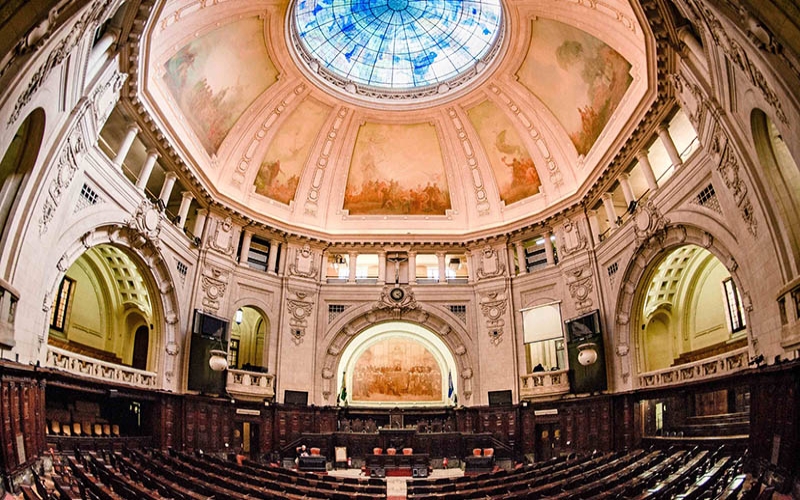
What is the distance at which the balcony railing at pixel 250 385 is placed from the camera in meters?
25.1

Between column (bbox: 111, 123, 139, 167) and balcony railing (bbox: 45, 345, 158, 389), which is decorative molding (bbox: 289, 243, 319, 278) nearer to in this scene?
balcony railing (bbox: 45, 345, 158, 389)

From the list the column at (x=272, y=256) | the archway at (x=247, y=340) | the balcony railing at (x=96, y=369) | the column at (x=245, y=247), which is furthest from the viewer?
the archway at (x=247, y=340)

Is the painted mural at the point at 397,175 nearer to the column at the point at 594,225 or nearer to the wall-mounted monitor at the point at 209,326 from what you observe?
the column at the point at 594,225

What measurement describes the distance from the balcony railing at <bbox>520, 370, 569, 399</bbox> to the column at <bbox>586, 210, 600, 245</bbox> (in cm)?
681

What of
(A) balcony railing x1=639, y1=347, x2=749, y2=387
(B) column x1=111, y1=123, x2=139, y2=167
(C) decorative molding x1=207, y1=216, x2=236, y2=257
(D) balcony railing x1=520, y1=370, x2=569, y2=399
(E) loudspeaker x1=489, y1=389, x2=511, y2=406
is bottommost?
(E) loudspeaker x1=489, y1=389, x2=511, y2=406

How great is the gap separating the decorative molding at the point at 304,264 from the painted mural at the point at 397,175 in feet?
13.6

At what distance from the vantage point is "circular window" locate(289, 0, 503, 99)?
28.6 meters

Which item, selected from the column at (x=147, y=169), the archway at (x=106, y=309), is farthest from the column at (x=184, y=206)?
the archway at (x=106, y=309)

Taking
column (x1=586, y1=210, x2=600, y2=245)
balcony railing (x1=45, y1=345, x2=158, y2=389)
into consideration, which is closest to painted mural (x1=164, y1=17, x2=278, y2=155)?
balcony railing (x1=45, y1=345, x2=158, y2=389)

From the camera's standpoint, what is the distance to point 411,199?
108 ft

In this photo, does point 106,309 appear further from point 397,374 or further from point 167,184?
point 397,374

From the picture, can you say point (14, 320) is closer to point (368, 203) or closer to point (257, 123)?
point (257, 123)

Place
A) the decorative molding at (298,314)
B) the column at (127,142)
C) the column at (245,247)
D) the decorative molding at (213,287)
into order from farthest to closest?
the decorative molding at (298,314)
the column at (245,247)
the decorative molding at (213,287)
the column at (127,142)

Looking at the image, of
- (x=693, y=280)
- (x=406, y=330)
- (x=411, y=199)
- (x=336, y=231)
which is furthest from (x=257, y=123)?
(x=693, y=280)
